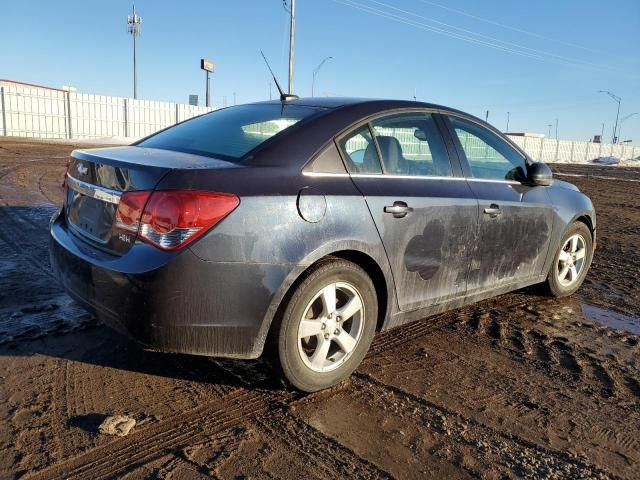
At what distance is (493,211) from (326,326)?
1.65 metres

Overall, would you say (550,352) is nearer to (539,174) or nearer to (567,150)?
(539,174)

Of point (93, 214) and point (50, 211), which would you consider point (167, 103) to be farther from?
point (93, 214)

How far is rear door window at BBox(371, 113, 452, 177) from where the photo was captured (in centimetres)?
340

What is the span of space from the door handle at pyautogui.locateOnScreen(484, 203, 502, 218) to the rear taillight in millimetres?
2015

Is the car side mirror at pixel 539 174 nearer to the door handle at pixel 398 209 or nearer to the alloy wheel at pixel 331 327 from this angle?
the door handle at pixel 398 209

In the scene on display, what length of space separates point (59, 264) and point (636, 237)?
8.51 m

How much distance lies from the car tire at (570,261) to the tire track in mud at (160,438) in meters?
3.05

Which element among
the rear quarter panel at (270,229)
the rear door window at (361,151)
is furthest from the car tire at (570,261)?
the rear quarter panel at (270,229)

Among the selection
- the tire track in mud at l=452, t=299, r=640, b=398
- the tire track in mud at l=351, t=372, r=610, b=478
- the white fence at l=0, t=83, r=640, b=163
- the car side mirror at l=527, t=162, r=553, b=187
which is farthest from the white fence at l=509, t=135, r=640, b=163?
the tire track in mud at l=351, t=372, r=610, b=478

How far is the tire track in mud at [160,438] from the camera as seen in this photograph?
224 centimetres

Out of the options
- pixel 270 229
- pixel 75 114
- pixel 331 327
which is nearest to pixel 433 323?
pixel 331 327

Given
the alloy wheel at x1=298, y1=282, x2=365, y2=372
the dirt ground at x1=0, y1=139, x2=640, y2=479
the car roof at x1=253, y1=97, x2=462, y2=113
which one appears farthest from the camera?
the car roof at x1=253, y1=97, x2=462, y2=113

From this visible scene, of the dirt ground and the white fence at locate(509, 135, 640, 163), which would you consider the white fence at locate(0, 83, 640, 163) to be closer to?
the white fence at locate(509, 135, 640, 163)

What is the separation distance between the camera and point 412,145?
146 inches
